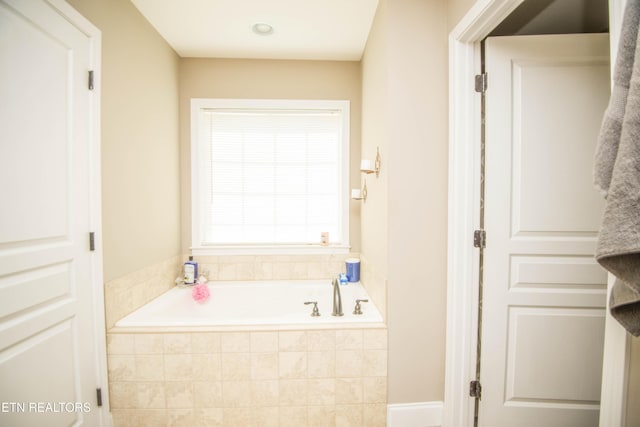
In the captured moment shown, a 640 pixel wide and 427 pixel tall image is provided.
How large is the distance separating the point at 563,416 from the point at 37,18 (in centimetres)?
312

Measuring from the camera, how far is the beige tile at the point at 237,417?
151 centimetres

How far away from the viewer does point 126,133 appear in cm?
167

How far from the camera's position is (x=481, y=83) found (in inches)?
54.5

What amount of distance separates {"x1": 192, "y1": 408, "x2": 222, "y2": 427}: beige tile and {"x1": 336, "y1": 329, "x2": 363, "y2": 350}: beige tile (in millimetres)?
787

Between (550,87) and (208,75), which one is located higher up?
(208,75)

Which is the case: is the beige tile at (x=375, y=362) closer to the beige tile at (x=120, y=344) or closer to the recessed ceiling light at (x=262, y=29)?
the beige tile at (x=120, y=344)

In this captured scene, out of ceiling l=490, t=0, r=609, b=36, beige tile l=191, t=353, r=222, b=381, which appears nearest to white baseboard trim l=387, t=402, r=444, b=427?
beige tile l=191, t=353, r=222, b=381

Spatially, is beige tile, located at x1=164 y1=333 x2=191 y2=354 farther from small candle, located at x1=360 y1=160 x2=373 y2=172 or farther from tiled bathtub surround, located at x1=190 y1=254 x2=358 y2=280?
small candle, located at x1=360 y1=160 x2=373 y2=172

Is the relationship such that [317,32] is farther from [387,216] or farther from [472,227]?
[472,227]

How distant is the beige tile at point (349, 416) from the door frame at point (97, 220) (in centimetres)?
129

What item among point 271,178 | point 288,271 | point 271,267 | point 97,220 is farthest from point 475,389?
point 97,220

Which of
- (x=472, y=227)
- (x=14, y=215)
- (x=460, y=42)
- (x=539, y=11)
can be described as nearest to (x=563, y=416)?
(x=472, y=227)

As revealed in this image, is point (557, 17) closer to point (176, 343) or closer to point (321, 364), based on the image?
point (321, 364)

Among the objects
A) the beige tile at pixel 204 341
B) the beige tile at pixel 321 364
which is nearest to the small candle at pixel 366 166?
the beige tile at pixel 321 364
